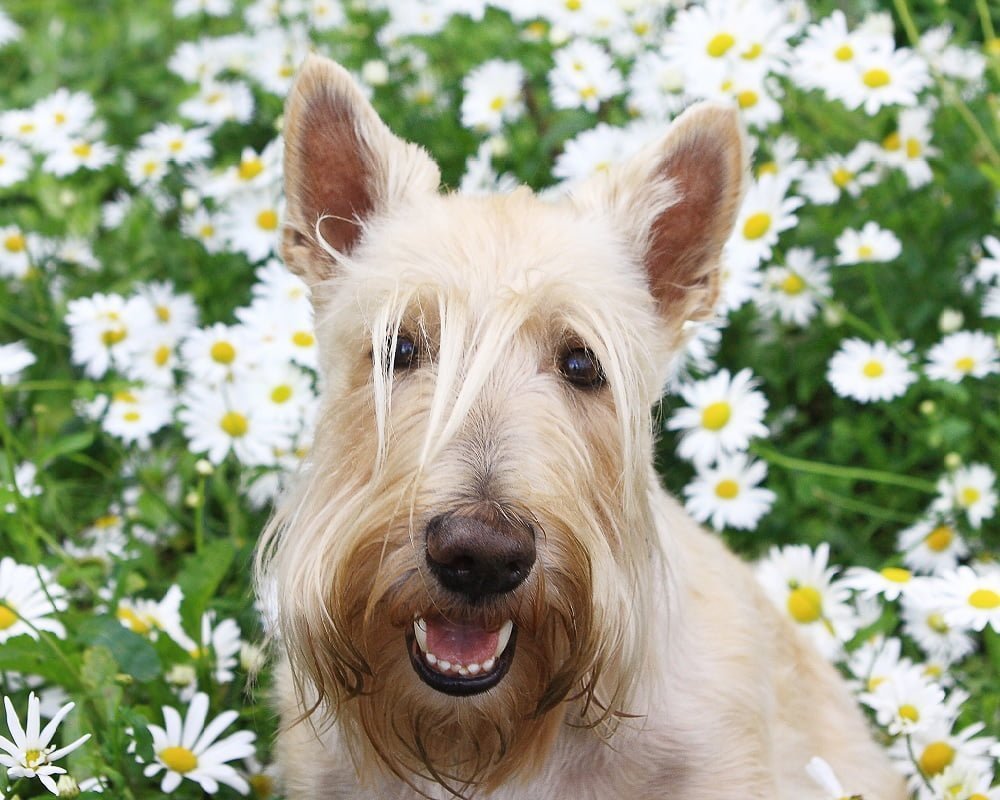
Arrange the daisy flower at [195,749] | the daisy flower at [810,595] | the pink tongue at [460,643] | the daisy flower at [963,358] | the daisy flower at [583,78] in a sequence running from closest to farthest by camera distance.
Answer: the pink tongue at [460,643] < the daisy flower at [195,749] < the daisy flower at [810,595] < the daisy flower at [963,358] < the daisy flower at [583,78]

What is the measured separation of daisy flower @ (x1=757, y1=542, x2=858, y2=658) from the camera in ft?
14.4

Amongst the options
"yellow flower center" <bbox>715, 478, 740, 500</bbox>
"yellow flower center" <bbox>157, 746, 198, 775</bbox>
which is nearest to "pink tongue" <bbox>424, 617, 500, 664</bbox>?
"yellow flower center" <bbox>157, 746, 198, 775</bbox>

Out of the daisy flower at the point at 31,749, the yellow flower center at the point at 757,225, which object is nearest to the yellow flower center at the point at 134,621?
the daisy flower at the point at 31,749

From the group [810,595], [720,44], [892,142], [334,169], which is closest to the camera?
[334,169]

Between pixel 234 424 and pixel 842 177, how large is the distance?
2.76 meters

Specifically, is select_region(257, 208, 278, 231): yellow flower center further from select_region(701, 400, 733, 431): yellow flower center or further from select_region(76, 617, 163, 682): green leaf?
select_region(76, 617, 163, 682): green leaf

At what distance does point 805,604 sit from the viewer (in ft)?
14.5

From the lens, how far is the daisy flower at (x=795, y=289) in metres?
5.30

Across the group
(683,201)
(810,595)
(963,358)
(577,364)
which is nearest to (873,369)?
(963,358)

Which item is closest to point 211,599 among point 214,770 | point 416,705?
point 214,770

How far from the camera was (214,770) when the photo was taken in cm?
359

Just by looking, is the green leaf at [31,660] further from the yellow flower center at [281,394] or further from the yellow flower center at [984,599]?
the yellow flower center at [984,599]

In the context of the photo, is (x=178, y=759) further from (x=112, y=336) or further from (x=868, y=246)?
(x=868, y=246)

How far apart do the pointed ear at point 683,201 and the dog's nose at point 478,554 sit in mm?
1171
